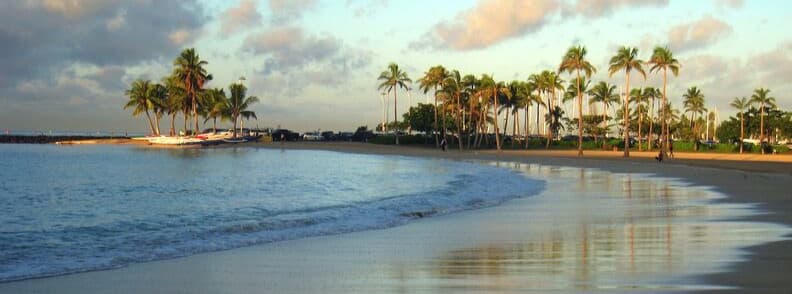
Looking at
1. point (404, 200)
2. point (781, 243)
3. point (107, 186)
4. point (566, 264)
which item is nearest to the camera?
point (566, 264)

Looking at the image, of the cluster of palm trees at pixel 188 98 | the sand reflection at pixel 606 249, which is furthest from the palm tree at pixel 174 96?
the sand reflection at pixel 606 249

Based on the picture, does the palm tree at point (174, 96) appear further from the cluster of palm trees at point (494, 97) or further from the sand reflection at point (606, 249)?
the sand reflection at point (606, 249)

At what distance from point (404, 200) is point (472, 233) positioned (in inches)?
394

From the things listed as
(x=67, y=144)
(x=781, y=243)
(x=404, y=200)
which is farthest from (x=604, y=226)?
(x=67, y=144)

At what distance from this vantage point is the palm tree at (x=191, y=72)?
4847 inches

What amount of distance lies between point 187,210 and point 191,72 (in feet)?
341

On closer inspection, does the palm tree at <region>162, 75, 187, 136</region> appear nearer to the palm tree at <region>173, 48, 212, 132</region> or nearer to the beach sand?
the palm tree at <region>173, 48, 212, 132</region>

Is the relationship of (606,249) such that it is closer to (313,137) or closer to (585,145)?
(585,145)

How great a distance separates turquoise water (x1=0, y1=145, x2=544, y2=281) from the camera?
13562 mm

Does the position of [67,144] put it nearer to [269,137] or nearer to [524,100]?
[269,137]

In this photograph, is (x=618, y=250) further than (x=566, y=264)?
Yes

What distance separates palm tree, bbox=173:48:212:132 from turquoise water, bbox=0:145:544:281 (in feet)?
269

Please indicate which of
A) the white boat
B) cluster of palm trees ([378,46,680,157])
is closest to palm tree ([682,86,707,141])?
cluster of palm trees ([378,46,680,157])

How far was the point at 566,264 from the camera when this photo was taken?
35.2ft
